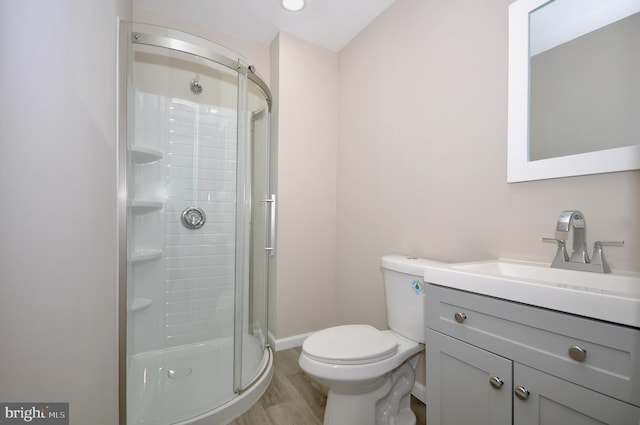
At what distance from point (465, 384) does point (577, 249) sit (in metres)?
0.63

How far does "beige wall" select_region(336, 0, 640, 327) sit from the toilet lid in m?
0.55

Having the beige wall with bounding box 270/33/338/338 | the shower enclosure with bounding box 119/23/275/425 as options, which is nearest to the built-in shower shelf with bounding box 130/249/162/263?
the shower enclosure with bounding box 119/23/275/425

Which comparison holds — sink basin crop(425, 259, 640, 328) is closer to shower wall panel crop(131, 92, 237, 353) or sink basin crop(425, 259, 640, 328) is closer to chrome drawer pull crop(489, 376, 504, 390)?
chrome drawer pull crop(489, 376, 504, 390)

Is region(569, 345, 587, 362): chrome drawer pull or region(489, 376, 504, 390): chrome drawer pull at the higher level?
region(569, 345, 587, 362): chrome drawer pull

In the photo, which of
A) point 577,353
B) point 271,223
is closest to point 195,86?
point 271,223

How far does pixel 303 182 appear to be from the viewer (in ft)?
7.76

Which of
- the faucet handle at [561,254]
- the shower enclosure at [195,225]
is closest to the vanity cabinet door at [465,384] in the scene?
the faucet handle at [561,254]

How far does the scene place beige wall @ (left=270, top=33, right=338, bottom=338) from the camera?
2277 millimetres

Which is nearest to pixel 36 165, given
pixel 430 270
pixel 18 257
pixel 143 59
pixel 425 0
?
pixel 18 257

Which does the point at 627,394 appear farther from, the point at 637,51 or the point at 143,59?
the point at 143,59

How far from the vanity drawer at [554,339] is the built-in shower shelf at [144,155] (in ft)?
5.53

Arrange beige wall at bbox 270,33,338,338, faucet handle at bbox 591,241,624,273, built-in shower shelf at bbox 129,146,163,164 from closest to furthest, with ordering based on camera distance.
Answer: faucet handle at bbox 591,241,624,273 < built-in shower shelf at bbox 129,146,163,164 < beige wall at bbox 270,33,338,338

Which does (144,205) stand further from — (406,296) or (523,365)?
(523,365)

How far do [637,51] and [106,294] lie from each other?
2.07 m
